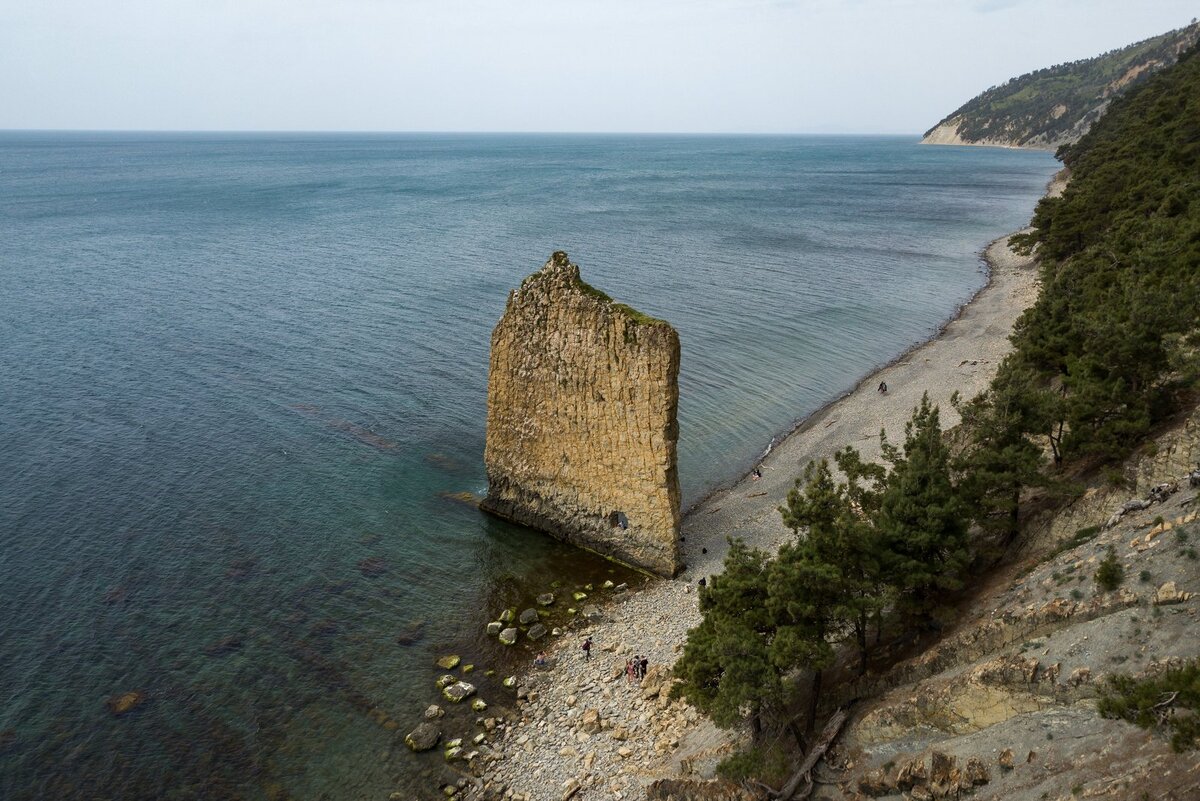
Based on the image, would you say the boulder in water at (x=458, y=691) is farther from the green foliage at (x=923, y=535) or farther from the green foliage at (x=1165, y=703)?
the green foliage at (x=1165, y=703)

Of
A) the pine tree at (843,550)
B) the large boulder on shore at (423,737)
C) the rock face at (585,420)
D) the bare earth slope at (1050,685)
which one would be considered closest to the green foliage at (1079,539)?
the bare earth slope at (1050,685)

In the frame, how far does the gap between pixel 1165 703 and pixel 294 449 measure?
41.9m

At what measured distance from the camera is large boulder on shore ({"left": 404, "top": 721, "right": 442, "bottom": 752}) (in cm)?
2500

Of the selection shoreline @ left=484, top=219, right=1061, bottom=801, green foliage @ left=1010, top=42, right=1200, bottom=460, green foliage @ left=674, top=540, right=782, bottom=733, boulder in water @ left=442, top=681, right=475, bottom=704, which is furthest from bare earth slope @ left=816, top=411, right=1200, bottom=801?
boulder in water @ left=442, top=681, right=475, bottom=704

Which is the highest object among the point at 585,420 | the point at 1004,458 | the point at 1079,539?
the point at 1004,458

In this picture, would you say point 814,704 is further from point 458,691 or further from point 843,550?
point 458,691

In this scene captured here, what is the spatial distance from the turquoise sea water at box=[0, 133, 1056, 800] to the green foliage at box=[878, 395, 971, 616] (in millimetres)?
15253

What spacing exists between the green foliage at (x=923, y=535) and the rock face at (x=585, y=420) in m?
11.3

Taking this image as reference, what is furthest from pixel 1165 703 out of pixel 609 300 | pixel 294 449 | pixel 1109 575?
pixel 294 449

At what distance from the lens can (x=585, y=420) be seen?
115 ft

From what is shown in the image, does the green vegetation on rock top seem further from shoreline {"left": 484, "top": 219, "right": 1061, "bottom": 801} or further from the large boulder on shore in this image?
the large boulder on shore

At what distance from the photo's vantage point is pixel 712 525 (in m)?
38.1

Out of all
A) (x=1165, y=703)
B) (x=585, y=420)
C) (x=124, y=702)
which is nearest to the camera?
(x=1165, y=703)

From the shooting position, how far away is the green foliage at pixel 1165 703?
1280 centimetres
